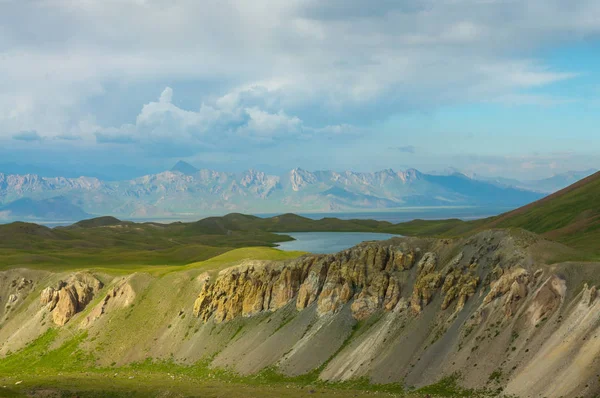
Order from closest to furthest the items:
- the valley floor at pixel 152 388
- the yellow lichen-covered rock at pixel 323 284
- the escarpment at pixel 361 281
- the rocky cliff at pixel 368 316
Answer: the rocky cliff at pixel 368 316 < the valley floor at pixel 152 388 < the escarpment at pixel 361 281 < the yellow lichen-covered rock at pixel 323 284

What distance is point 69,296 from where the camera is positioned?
112812 millimetres

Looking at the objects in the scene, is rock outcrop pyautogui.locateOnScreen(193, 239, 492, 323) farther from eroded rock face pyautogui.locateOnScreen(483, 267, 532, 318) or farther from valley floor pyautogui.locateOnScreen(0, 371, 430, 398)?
valley floor pyautogui.locateOnScreen(0, 371, 430, 398)

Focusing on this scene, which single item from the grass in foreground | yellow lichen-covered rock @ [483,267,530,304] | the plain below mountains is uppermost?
yellow lichen-covered rock @ [483,267,530,304]

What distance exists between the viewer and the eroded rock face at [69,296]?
11125cm

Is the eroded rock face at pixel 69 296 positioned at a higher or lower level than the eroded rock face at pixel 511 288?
lower

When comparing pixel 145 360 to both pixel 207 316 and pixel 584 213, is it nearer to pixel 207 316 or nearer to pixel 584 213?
pixel 207 316

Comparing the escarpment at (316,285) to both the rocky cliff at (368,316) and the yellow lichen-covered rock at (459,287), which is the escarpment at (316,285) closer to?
the rocky cliff at (368,316)

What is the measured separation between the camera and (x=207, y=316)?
9750 cm

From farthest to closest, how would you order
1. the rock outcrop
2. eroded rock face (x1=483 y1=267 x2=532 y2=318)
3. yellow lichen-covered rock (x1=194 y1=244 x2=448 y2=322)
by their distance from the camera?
yellow lichen-covered rock (x1=194 y1=244 x2=448 y2=322), the rock outcrop, eroded rock face (x1=483 y1=267 x2=532 y2=318)

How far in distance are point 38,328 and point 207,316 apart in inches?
1398

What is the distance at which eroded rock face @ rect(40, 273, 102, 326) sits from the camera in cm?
11125

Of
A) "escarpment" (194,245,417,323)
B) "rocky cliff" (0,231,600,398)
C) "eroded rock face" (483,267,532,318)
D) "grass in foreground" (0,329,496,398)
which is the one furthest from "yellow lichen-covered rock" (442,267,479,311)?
"grass in foreground" (0,329,496,398)

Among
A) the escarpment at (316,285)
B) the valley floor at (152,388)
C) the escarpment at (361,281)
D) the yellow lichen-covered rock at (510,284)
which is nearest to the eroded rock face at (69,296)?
the valley floor at (152,388)

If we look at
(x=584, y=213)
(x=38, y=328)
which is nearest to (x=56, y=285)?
(x=38, y=328)
